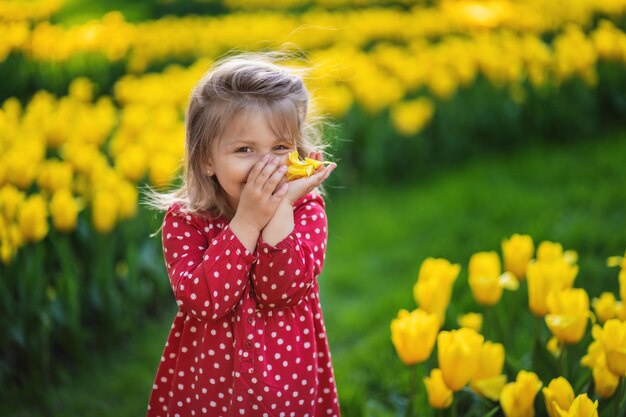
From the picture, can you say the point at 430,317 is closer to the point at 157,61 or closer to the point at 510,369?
the point at 510,369

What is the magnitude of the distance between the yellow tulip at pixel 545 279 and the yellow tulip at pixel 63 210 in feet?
5.59

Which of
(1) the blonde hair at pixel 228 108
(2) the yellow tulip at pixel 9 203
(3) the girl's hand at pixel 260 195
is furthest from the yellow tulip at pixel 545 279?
(2) the yellow tulip at pixel 9 203

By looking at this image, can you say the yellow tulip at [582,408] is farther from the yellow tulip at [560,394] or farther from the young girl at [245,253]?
the young girl at [245,253]

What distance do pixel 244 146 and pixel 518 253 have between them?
108 centimetres

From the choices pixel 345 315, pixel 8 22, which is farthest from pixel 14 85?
pixel 345 315

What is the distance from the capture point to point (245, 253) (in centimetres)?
160

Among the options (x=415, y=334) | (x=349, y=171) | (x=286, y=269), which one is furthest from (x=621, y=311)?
(x=349, y=171)

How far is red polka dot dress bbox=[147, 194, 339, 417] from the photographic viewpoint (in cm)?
161

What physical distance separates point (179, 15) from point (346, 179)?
5.15 meters

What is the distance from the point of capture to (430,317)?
1923 mm

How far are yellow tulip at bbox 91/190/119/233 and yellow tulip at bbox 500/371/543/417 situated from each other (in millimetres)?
1735

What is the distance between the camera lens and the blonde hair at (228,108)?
1.66 m

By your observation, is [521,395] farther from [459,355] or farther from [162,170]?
[162,170]

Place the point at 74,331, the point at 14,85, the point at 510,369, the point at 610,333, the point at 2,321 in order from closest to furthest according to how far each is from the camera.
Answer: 1. the point at 610,333
2. the point at 510,369
3. the point at 2,321
4. the point at 74,331
5. the point at 14,85
